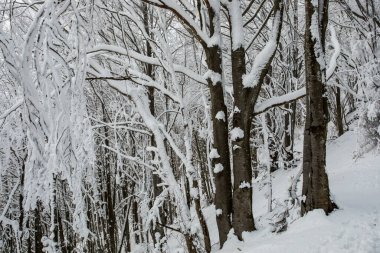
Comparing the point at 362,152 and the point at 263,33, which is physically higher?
the point at 263,33

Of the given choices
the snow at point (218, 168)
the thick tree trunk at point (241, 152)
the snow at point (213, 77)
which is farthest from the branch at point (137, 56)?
the snow at point (218, 168)

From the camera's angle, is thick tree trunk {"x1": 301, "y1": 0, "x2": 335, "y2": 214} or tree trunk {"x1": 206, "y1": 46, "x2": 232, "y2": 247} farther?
thick tree trunk {"x1": 301, "y1": 0, "x2": 335, "y2": 214}

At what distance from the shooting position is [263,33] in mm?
12328

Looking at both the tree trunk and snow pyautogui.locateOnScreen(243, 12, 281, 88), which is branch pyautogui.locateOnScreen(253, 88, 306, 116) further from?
the tree trunk

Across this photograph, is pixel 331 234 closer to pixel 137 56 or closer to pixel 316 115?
pixel 316 115

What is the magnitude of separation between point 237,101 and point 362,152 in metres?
8.60

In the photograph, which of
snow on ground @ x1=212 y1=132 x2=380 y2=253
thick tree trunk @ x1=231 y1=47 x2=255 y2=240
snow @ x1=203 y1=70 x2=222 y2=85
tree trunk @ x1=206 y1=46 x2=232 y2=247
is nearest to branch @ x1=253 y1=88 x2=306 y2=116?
thick tree trunk @ x1=231 y1=47 x2=255 y2=240

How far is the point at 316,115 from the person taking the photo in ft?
16.1

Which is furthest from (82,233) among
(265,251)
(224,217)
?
(224,217)

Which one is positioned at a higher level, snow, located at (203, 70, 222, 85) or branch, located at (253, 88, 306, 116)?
snow, located at (203, 70, 222, 85)

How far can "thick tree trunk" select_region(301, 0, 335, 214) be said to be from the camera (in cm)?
484

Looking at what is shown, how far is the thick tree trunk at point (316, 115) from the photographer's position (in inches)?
190

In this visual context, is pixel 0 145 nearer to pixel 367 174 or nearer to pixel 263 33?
pixel 367 174

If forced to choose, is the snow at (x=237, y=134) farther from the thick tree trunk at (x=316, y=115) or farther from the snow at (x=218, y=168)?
the thick tree trunk at (x=316, y=115)
